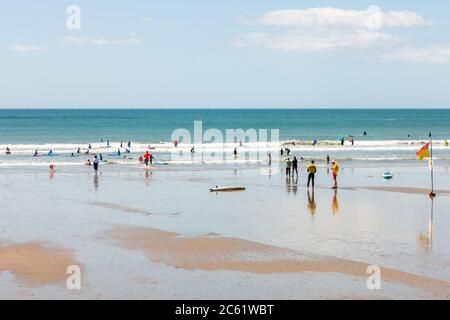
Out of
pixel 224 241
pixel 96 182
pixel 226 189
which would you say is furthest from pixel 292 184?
pixel 224 241

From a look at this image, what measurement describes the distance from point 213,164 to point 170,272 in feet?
127

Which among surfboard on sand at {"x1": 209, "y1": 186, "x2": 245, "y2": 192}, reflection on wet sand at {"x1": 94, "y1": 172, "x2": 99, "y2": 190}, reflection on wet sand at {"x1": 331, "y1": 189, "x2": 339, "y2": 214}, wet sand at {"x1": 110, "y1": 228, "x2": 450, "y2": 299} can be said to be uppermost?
reflection on wet sand at {"x1": 94, "y1": 172, "x2": 99, "y2": 190}

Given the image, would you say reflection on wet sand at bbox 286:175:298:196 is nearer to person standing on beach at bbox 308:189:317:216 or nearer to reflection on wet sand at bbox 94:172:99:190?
person standing on beach at bbox 308:189:317:216

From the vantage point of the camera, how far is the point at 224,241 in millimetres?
22344

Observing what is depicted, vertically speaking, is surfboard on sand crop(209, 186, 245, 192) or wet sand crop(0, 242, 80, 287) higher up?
surfboard on sand crop(209, 186, 245, 192)

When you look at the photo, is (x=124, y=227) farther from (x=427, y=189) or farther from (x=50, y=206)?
(x=427, y=189)

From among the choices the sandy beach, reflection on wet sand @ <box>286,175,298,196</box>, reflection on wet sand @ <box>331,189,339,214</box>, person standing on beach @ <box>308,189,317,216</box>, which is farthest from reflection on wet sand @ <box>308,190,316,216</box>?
reflection on wet sand @ <box>286,175,298,196</box>

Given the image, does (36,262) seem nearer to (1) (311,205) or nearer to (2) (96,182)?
(1) (311,205)

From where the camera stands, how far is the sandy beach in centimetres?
1684

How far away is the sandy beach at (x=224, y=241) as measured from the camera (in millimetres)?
16844

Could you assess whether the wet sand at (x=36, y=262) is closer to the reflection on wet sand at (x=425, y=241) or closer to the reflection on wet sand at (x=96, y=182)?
the reflection on wet sand at (x=425, y=241)
